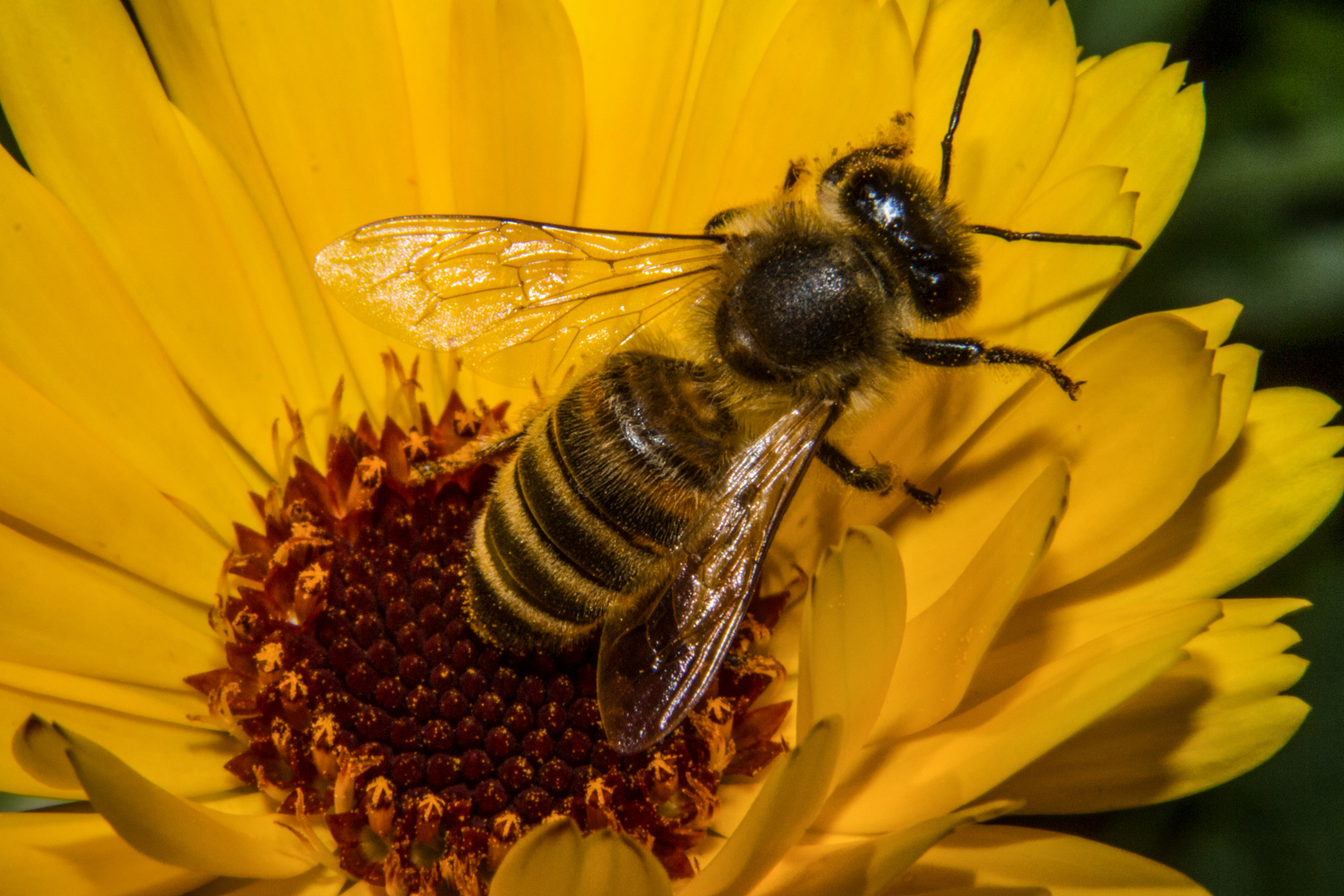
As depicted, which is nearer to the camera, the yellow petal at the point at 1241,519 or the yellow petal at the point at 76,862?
the yellow petal at the point at 76,862

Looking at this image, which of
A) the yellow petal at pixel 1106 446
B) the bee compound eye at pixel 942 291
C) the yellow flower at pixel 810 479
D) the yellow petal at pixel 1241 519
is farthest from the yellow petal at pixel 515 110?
the yellow petal at pixel 1241 519

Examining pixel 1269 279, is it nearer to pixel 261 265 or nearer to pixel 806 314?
pixel 806 314

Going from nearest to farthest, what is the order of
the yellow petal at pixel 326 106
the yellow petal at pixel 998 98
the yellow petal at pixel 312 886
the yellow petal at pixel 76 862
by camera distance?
the yellow petal at pixel 76 862, the yellow petal at pixel 312 886, the yellow petal at pixel 998 98, the yellow petal at pixel 326 106

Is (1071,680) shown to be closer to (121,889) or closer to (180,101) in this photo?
(121,889)

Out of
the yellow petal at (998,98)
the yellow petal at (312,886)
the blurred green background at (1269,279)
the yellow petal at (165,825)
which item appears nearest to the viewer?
the yellow petal at (165,825)

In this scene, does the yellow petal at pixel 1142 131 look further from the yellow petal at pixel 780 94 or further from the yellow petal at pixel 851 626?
the yellow petal at pixel 851 626

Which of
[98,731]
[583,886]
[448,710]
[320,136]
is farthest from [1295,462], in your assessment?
[98,731]

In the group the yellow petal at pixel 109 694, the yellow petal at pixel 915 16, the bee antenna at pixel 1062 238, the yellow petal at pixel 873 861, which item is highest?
the yellow petal at pixel 915 16

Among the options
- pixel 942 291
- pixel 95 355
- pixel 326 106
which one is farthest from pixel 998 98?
pixel 95 355

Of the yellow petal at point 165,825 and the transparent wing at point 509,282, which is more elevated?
the transparent wing at point 509,282
